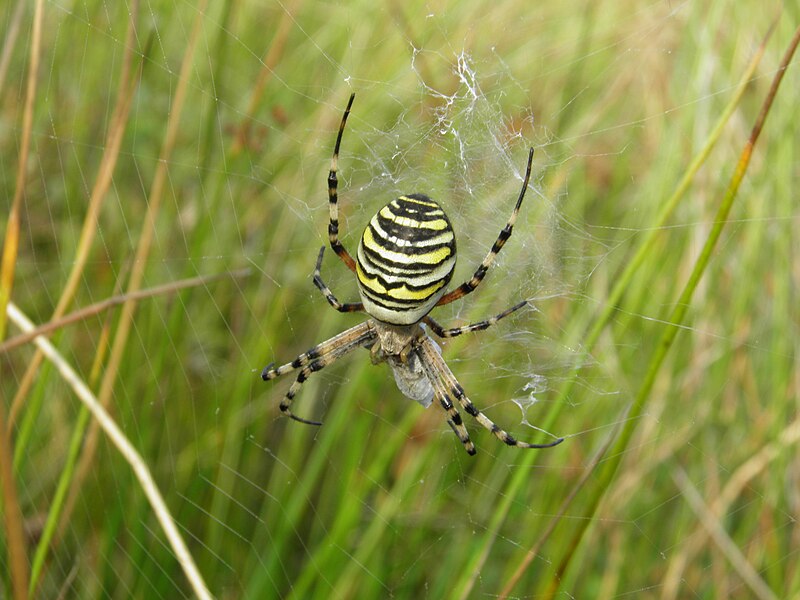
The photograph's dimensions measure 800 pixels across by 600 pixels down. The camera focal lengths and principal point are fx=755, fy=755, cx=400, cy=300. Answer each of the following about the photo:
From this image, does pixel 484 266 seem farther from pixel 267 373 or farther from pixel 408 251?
pixel 267 373

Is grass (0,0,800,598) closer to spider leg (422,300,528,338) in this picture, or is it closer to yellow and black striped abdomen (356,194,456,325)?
spider leg (422,300,528,338)

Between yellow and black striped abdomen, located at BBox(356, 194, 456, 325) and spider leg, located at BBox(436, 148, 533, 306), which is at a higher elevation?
yellow and black striped abdomen, located at BBox(356, 194, 456, 325)

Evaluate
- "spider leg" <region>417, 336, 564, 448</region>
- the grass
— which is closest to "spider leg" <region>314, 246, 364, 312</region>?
the grass

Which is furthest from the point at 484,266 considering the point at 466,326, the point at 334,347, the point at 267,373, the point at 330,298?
the point at 267,373

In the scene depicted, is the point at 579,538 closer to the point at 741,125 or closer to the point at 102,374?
the point at 102,374

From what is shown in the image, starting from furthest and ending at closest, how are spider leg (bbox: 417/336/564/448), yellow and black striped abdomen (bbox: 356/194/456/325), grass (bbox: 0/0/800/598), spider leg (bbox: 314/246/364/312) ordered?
spider leg (bbox: 417/336/564/448) → spider leg (bbox: 314/246/364/312) → grass (bbox: 0/0/800/598) → yellow and black striped abdomen (bbox: 356/194/456/325)

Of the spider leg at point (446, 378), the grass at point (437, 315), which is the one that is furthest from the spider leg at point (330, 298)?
the spider leg at point (446, 378)
